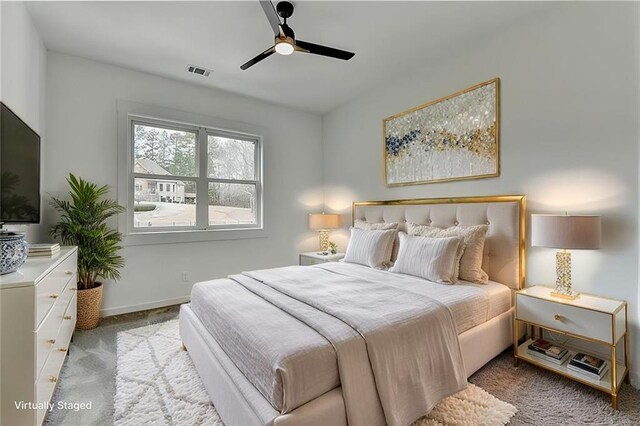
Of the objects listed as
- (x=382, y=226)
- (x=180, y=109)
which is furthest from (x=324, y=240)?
(x=180, y=109)

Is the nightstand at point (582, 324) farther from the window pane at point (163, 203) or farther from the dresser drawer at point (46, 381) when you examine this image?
the window pane at point (163, 203)

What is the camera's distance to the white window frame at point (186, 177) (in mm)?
3346

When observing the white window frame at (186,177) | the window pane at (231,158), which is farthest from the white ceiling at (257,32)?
the window pane at (231,158)

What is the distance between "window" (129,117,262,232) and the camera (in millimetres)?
3531

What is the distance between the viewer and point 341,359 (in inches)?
53.0

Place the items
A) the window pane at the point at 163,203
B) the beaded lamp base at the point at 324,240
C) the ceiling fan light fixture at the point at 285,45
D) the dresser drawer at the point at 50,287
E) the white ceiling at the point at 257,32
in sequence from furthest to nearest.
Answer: the beaded lamp base at the point at 324,240, the window pane at the point at 163,203, the white ceiling at the point at 257,32, the ceiling fan light fixture at the point at 285,45, the dresser drawer at the point at 50,287

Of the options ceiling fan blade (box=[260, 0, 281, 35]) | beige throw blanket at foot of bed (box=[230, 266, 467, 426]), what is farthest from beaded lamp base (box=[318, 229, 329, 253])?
ceiling fan blade (box=[260, 0, 281, 35])

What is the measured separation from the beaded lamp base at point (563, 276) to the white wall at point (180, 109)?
329 centimetres

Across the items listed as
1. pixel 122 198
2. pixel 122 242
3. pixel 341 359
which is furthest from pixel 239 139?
pixel 341 359

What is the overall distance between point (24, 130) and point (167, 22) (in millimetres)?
1414

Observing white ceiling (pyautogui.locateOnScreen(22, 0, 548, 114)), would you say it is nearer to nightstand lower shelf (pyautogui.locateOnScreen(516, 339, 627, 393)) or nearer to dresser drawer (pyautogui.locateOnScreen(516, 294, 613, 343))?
dresser drawer (pyautogui.locateOnScreen(516, 294, 613, 343))

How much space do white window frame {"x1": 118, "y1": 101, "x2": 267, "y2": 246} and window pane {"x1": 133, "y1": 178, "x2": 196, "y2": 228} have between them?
0.06 metres

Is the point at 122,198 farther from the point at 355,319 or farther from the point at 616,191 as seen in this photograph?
the point at 616,191

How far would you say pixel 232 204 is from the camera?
421 centimetres
